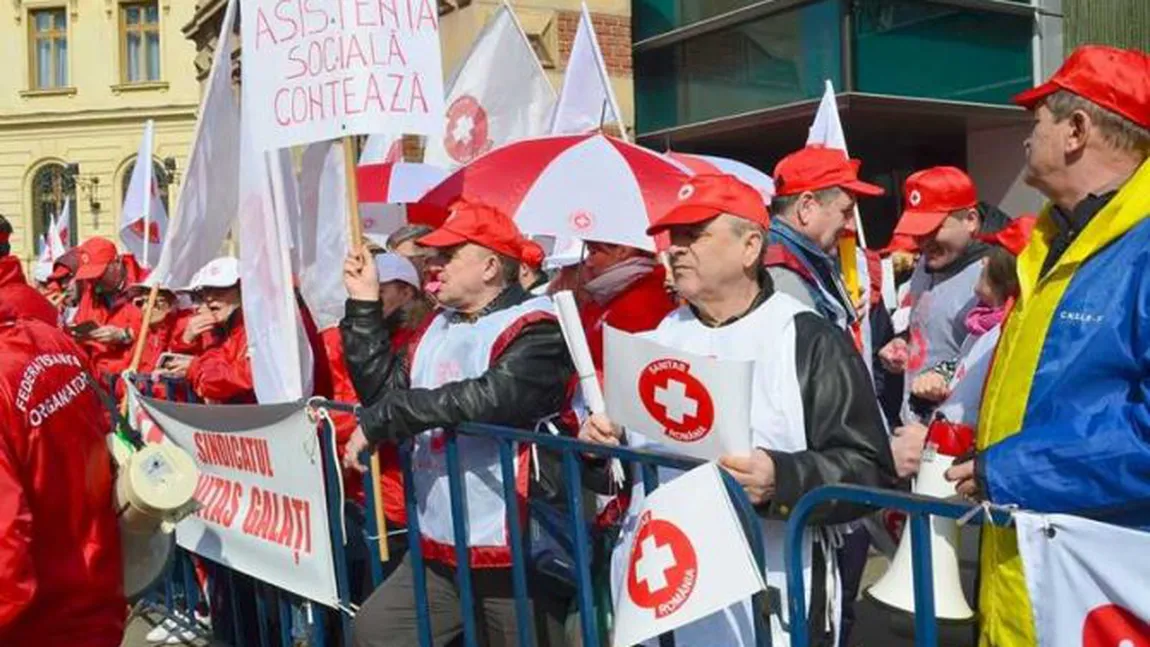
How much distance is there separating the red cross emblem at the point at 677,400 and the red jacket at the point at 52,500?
1321mm

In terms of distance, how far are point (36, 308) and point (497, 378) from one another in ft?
4.17

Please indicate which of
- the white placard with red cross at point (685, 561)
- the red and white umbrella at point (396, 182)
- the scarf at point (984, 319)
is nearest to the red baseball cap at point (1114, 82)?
the white placard with red cross at point (685, 561)

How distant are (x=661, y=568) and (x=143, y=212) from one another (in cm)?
694

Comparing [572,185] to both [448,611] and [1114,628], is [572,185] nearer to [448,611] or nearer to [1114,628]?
[448,611]

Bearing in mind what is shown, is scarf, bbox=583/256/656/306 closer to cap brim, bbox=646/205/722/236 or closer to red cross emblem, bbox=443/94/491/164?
cap brim, bbox=646/205/722/236

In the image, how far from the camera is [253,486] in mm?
4836

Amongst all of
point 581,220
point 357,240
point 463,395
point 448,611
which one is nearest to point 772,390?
point 463,395

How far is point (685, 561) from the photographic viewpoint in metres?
2.89

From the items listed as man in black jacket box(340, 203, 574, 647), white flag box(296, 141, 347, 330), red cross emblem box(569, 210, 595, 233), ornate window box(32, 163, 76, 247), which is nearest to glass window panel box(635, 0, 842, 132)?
red cross emblem box(569, 210, 595, 233)

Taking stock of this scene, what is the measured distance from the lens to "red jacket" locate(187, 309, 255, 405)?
5191 mm

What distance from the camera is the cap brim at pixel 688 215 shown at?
3.15 m

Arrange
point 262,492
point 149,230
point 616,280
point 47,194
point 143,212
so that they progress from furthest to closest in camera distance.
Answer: point 47,194
point 149,230
point 143,212
point 616,280
point 262,492

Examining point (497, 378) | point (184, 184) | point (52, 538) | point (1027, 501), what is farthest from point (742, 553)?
point (184, 184)

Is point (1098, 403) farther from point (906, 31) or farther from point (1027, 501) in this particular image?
point (906, 31)
